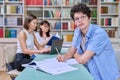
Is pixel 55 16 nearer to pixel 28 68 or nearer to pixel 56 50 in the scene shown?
pixel 56 50

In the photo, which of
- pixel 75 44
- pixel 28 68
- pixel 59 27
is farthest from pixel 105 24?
pixel 28 68

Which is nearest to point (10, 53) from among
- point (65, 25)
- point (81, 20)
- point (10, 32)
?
point (81, 20)

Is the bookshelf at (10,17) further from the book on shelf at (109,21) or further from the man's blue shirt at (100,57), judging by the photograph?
the man's blue shirt at (100,57)

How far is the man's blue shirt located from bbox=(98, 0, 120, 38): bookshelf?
4.05 meters

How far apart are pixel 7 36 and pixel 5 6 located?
0.80 metres

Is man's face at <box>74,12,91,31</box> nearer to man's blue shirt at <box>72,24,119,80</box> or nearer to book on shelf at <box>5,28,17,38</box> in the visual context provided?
man's blue shirt at <box>72,24,119,80</box>

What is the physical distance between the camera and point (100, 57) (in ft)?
6.89

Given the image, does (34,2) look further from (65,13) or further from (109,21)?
(109,21)

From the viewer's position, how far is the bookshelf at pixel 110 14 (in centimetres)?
→ 616

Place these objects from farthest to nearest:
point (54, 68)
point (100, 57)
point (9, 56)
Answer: point (9, 56) < point (100, 57) < point (54, 68)

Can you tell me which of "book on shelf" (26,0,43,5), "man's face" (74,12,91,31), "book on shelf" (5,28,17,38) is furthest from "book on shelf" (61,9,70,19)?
"man's face" (74,12,91,31)

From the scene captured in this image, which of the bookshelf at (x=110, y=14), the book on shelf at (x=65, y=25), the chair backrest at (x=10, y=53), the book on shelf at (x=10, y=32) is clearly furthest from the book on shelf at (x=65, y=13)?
the chair backrest at (x=10, y=53)

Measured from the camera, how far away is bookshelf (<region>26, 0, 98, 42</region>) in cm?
622

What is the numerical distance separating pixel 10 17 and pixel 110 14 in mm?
2683
